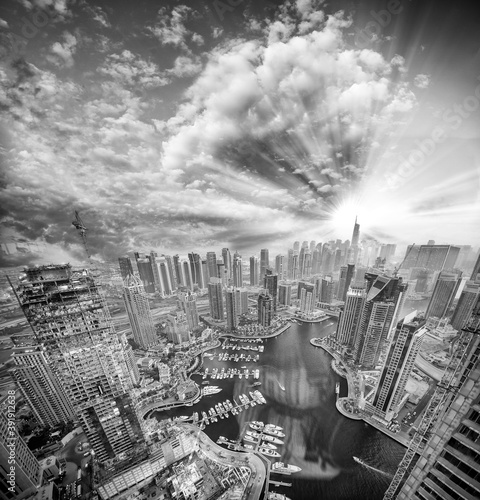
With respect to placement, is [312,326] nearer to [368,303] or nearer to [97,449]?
[368,303]

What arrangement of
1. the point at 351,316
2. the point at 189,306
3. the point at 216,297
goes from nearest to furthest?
the point at 351,316 < the point at 189,306 < the point at 216,297

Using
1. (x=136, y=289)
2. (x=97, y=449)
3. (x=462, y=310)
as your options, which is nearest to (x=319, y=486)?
(x=97, y=449)

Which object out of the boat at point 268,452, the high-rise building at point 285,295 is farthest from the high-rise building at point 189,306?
the boat at point 268,452

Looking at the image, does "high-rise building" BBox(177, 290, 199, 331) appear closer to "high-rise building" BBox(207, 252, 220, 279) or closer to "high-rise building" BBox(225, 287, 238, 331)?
"high-rise building" BBox(225, 287, 238, 331)

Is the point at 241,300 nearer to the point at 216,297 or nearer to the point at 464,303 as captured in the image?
the point at 216,297

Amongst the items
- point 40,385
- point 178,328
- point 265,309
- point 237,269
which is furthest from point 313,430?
point 237,269
